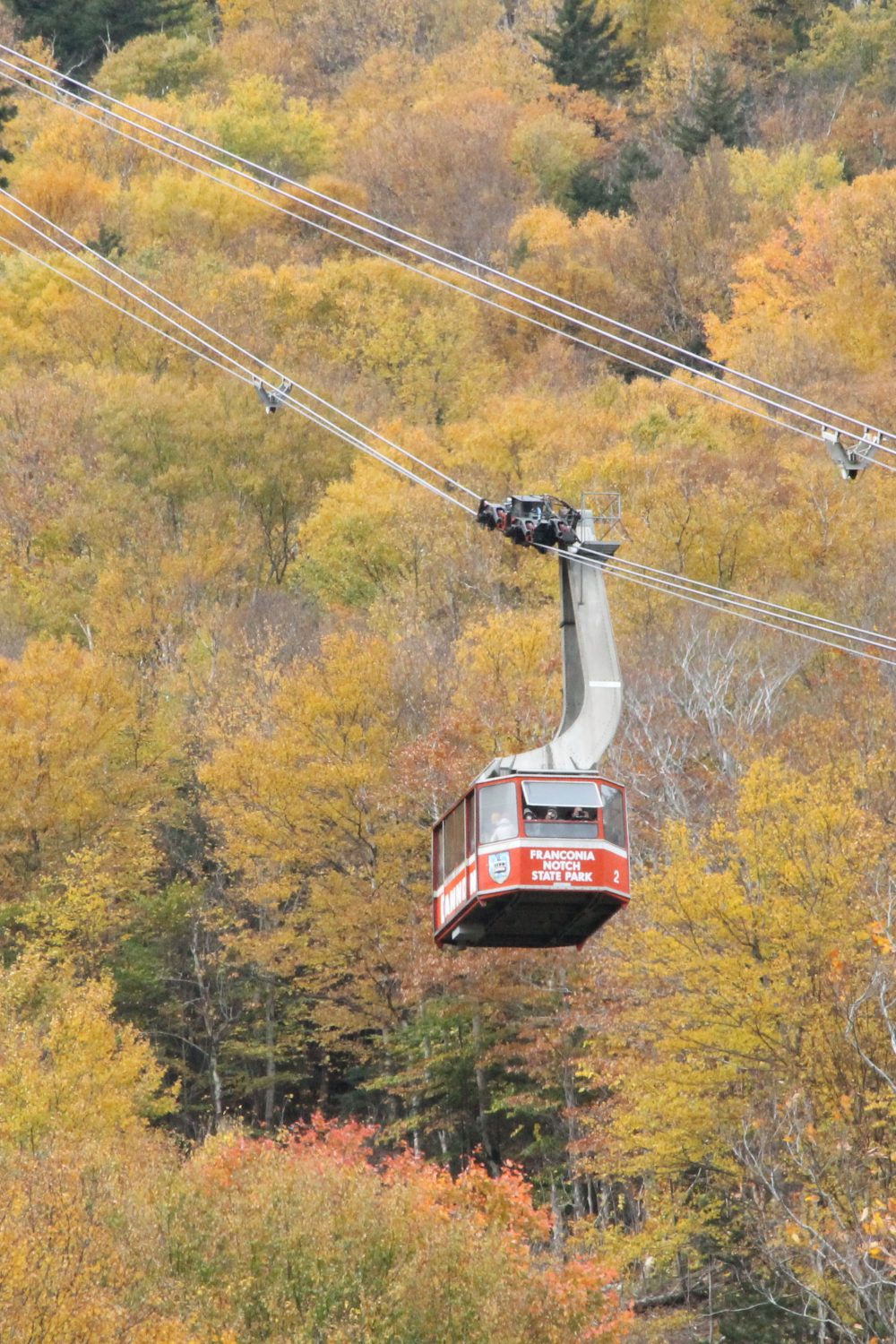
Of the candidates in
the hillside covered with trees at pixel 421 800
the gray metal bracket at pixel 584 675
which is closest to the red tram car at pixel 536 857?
the gray metal bracket at pixel 584 675

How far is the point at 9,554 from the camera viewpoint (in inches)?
2815

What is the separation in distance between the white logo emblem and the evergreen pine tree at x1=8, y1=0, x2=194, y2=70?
10273 cm

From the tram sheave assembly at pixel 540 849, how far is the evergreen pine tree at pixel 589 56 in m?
95.9

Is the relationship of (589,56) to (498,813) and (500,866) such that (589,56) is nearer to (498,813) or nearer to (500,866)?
(498,813)

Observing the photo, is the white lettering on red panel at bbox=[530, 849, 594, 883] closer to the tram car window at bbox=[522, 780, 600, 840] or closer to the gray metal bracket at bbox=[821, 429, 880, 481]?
the tram car window at bbox=[522, 780, 600, 840]

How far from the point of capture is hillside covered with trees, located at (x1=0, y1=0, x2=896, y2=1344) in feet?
117

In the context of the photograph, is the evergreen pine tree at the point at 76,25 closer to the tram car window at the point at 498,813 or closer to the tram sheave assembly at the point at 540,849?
the tram sheave assembly at the point at 540,849

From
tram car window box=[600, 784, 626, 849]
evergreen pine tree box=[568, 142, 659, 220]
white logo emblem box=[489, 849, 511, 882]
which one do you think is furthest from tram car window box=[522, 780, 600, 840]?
evergreen pine tree box=[568, 142, 659, 220]

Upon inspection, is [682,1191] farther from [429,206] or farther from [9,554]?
[429,206]

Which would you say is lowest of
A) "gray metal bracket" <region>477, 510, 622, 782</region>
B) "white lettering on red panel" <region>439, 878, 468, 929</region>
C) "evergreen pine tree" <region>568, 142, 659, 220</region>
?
"white lettering on red panel" <region>439, 878, 468, 929</region>

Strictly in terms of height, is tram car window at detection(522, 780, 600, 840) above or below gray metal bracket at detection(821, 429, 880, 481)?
below

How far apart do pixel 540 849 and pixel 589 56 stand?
329 ft

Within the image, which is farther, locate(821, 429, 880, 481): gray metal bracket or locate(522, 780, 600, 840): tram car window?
locate(522, 780, 600, 840): tram car window

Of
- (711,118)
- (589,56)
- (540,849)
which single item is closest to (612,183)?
(711,118)
